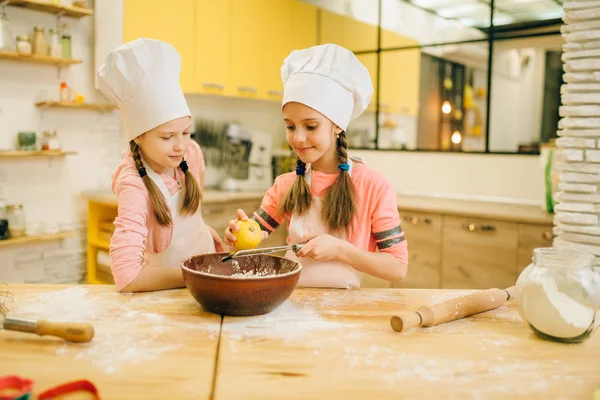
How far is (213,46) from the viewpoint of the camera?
12.1ft

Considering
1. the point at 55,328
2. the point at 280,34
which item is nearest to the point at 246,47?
Result: the point at 280,34

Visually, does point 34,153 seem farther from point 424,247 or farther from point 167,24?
point 424,247

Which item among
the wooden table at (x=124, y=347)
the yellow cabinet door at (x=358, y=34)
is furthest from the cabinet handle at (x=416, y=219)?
the wooden table at (x=124, y=347)

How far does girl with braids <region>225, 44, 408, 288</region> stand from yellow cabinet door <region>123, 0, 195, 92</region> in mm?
2000

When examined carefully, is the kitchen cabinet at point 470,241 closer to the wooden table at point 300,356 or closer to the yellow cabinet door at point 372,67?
the yellow cabinet door at point 372,67

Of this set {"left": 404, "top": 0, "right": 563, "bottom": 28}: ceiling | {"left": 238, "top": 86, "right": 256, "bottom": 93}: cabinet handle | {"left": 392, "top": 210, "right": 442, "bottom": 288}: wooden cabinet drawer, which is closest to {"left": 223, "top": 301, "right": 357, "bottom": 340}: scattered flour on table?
{"left": 392, "top": 210, "right": 442, "bottom": 288}: wooden cabinet drawer

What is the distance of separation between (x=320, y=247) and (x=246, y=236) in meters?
0.20

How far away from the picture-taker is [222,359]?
0.93 m

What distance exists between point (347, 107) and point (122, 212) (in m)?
0.71

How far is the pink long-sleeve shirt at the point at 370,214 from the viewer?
151cm

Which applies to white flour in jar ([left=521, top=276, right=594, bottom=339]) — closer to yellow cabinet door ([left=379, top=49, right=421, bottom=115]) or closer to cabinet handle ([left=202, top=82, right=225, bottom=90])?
cabinet handle ([left=202, top=82, right=225, bottom=90])

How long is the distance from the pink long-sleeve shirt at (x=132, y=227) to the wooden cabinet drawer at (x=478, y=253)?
2.03 m

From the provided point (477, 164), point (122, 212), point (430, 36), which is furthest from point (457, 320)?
point (430, 36)

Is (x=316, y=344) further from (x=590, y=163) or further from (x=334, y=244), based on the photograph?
(x=590, y=163)
